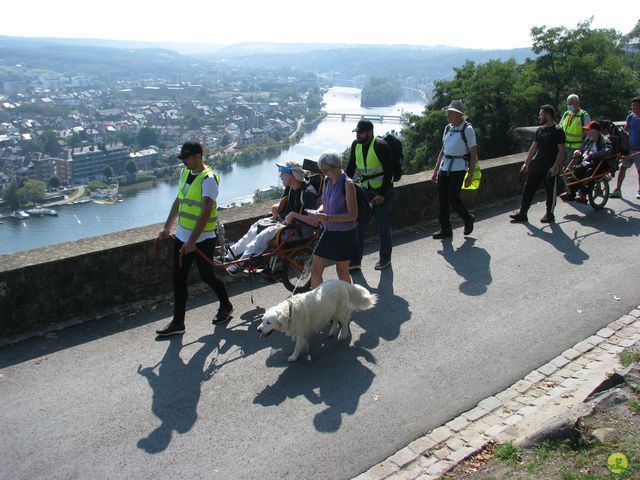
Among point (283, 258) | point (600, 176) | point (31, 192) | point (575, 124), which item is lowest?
point (31, 192)

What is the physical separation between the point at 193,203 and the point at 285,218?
1.20m

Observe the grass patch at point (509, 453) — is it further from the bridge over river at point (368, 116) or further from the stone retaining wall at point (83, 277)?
the bridge over river at point (368, 116)

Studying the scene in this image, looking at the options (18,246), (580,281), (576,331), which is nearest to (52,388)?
(576,331)

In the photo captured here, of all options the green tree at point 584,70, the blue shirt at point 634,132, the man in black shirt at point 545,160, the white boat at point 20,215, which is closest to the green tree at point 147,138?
the white boat at point 20,215

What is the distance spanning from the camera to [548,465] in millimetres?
3504

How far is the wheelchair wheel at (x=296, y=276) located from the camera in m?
6.40

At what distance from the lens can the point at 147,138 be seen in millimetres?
70062

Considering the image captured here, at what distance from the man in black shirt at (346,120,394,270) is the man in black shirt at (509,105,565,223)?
316 centimetres

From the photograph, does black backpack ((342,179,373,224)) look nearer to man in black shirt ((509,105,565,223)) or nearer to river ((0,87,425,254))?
man in black shirt ((509,105,565,223))

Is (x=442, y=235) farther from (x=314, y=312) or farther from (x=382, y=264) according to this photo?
(x=314, y=312)

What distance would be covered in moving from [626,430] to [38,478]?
3.96 meters

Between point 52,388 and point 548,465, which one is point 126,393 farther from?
point 548,465

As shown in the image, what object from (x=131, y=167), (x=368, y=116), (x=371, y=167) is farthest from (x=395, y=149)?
(x=368, y=116)

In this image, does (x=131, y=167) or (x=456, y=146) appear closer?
(x=456, y=146)
